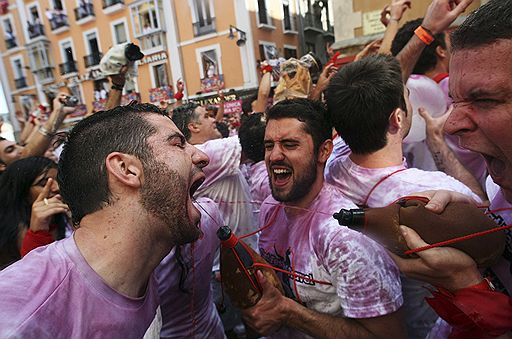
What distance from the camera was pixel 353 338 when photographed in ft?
4.39

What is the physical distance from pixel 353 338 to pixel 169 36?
12.0m

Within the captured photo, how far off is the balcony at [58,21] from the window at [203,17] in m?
13.7

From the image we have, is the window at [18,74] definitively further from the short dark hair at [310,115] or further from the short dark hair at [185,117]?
the short dark hair at [310,115]

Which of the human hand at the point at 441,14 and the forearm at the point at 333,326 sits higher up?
the human hand at the point at 441,14

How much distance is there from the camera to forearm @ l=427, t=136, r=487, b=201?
2.00 metres

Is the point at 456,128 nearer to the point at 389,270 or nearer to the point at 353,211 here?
the point at 353,211

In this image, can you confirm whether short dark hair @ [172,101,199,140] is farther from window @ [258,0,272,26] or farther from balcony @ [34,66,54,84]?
balcony @ [34,66,54,84]

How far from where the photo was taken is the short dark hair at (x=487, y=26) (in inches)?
32.5

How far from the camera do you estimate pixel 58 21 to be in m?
18.2

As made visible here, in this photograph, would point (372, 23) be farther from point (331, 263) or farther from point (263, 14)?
point (331, 263)

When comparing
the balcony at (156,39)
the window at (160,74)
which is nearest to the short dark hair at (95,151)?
the balcony at (156,39)

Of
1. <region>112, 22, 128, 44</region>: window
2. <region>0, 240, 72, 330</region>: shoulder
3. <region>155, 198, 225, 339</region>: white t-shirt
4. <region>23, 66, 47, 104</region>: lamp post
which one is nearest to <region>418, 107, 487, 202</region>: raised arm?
<region>155, 198, 225, 339</region>: white t-shirt

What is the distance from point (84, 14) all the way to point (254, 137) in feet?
64.1

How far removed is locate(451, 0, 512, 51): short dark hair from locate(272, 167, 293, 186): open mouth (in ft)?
3.37
